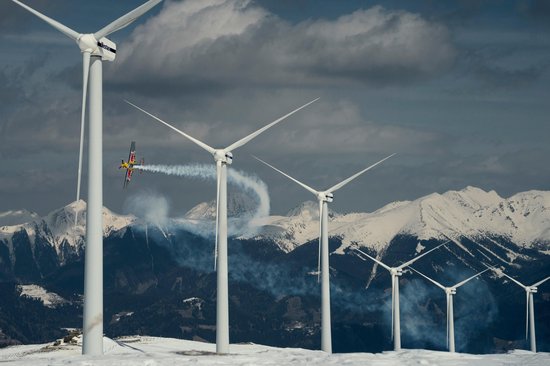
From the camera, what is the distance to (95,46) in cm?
13262

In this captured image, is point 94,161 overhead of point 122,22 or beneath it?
beneath

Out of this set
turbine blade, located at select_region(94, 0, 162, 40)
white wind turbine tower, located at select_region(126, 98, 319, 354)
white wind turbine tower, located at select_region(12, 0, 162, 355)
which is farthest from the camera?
white wind turbine tower, located at select_region(126, 98, 319, 354)

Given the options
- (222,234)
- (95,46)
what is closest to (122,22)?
(95,46)

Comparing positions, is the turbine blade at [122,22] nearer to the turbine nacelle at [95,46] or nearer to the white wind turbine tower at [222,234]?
the turbine nacelle at [95,46]

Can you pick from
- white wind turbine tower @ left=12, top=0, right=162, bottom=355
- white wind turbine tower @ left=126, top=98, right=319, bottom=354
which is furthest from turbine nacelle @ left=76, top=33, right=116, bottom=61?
white wind turbine tower @ left=126, top=98, right=319, bottom=354

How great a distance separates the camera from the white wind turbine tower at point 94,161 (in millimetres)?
129062

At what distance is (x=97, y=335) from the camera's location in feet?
437

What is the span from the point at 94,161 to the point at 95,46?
519 inches

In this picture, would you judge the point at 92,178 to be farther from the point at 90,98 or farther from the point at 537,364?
the point at 537,364

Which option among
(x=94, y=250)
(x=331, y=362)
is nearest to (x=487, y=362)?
(x=331, y=362)

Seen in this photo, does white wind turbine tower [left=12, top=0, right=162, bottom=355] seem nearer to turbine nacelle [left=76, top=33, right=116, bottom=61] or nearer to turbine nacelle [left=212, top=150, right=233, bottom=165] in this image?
turbine nacelle [left=76, top=33, right=116, bottom=61]

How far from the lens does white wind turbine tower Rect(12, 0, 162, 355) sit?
129 meters

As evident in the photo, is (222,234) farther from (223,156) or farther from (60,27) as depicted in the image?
(60,27)

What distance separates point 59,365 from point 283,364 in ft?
83.9
